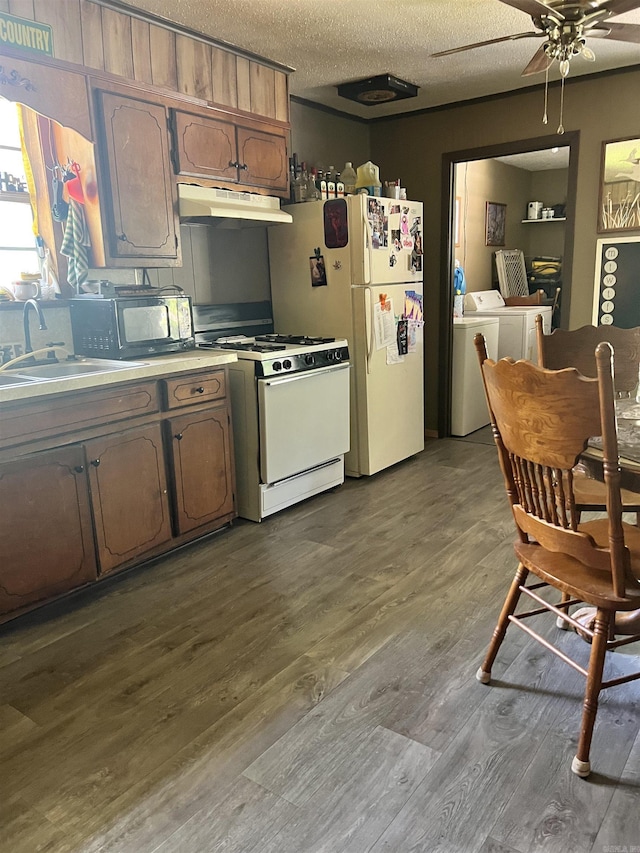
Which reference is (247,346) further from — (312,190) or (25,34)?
(25,34)

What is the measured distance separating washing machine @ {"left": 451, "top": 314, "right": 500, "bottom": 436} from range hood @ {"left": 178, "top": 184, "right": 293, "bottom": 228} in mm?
1795

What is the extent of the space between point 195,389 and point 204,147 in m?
1.25

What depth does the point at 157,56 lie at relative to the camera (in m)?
2.88

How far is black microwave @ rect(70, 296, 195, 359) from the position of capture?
2.75m

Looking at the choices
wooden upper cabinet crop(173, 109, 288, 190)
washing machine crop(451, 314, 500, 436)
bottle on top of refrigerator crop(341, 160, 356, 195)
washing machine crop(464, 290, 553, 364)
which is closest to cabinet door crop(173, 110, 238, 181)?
wooden upper cabinet crop(173, 109, 288, 190)

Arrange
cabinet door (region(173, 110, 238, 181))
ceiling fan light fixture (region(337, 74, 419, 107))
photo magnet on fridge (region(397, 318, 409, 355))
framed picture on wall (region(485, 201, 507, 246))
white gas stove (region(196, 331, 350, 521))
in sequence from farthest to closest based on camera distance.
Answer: framed picture on wall (region(485, 201, 507, 246)), photo magnet on fridge (region(397, 318, 409, 355)), ceiling fan light fixture (region(337, 74, 419, 107)), white gas stove (region(196, 331, 350, 521)), cabinet door (region(173, 110, 238, 181))

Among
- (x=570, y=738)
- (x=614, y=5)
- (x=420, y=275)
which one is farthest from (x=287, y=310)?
(x=570, y=738)

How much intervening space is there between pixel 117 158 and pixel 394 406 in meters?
2.14

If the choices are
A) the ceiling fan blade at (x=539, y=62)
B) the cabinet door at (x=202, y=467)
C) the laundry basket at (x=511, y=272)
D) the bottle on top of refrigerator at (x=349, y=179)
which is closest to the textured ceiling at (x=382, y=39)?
the ceiling fan blade at (x=539, y=62)

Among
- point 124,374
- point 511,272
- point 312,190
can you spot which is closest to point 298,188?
point 312,190

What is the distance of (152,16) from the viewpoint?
2801 millimetres

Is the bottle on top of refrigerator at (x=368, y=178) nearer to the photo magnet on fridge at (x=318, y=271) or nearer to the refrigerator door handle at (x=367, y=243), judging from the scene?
the refrigerator door handle at (x=367, y=243)

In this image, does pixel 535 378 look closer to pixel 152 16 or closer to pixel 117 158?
pixel 117 158

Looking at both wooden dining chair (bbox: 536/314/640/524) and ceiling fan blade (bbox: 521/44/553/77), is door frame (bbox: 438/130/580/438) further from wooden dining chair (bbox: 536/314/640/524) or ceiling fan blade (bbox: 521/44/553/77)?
wooden dining chair (bbox: 536/314/640/524)
